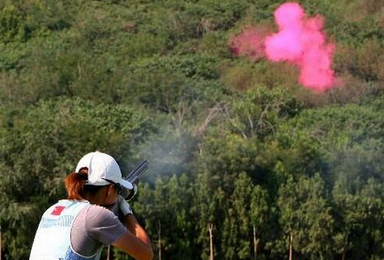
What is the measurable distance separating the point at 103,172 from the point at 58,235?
12.4 inches

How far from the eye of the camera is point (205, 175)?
1248 inches

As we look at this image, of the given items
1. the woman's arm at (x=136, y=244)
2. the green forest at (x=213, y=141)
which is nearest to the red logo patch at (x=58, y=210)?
the woman's arm at (x=136, y=244)

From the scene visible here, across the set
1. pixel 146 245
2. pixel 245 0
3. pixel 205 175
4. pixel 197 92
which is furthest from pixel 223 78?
pixel 146 245

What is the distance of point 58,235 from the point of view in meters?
3.94

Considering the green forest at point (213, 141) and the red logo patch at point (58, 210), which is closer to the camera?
the red logo patch at point (58, 210)

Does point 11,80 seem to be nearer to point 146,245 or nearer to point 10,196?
point 10,196

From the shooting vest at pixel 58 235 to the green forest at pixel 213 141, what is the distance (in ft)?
81.7

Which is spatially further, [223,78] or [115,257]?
[223,78]

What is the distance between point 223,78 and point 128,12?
17.1 metres

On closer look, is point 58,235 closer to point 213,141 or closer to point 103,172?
point 103,172

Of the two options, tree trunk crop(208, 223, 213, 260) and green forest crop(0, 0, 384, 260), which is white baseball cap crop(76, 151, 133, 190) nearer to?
green forest crop(0, 0, 384, 260)

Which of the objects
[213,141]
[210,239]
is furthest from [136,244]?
[213,141]

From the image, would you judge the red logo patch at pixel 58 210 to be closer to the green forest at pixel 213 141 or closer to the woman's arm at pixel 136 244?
the woman's arm at pixel 136 244

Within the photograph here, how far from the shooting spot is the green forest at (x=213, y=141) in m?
30.2
